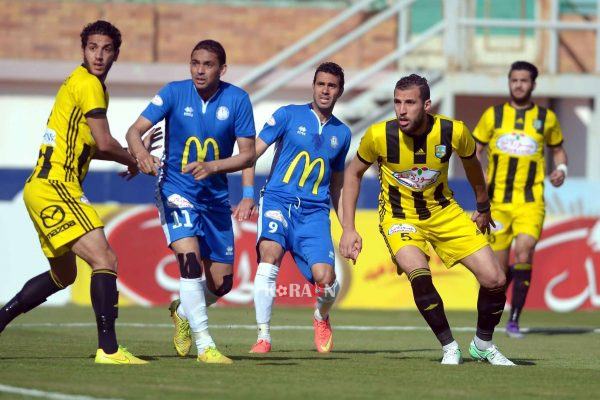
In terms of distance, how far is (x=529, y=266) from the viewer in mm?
14320

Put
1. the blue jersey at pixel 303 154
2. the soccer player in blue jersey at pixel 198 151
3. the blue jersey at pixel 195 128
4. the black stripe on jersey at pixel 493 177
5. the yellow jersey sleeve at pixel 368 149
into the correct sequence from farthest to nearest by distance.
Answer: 1. the black stripe on jersey at pixel 493 177
2. the blue jersey at pixel 303 154
3. the yellow jersey sleeve at pixel 368 149
4. the blue jersey at pixel 195 128
5. the soccer player in blue jersey at pixel 198 151

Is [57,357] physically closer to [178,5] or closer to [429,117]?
[429,117]

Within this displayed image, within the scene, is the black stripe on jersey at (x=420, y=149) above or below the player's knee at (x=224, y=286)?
above

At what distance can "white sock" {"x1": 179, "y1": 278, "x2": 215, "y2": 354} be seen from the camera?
388 inches

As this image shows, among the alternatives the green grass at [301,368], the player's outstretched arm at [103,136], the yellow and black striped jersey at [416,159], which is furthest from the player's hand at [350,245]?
the player's outstretched arm at [103,136]

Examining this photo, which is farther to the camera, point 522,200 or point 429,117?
point 522,200

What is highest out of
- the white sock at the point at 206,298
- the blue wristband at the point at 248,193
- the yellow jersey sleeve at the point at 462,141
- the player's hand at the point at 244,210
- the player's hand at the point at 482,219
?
the yellow jersey sleeve at the point at 462,141

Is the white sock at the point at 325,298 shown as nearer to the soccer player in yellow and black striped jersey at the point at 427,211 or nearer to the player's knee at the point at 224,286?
the player's knee at the point at 224,286

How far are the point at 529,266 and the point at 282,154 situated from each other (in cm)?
373

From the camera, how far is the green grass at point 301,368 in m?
8.31

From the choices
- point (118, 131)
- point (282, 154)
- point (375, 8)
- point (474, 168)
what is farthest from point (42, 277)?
point (375, 8)

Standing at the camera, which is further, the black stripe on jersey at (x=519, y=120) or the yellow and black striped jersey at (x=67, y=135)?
the black stripe on jersey at (x=519, y=120)

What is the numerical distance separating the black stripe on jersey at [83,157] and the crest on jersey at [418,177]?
2295mm

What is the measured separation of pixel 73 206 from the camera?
375 inches
